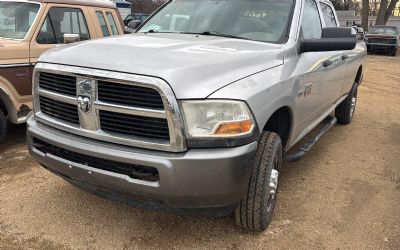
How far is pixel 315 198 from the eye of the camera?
4195mm

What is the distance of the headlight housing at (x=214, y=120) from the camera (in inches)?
108

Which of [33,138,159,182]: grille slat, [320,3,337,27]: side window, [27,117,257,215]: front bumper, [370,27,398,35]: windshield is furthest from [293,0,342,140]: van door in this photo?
[370,27,398,35]: windshield

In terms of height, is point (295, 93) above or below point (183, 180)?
above

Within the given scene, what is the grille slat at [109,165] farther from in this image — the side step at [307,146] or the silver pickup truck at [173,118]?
the side step at [307,146]

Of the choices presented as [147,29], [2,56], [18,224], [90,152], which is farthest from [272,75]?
[2,56]

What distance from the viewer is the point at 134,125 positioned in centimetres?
284

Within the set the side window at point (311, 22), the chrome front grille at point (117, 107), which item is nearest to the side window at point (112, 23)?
the side window at point (311, 22)

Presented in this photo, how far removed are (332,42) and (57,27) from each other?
13.0ft

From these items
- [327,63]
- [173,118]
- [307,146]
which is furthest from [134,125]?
[327,63]

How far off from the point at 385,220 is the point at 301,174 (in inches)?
45.8

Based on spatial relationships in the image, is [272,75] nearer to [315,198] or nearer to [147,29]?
[315,198]

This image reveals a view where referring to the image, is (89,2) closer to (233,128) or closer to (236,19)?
(236,19)

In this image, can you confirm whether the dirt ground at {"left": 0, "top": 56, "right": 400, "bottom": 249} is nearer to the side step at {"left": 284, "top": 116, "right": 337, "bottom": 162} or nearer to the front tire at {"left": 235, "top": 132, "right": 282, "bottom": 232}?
the front tire at {"left": 235, "top": 132, "right": 282, "bottom": 232}

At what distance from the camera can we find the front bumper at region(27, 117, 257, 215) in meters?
2.71
